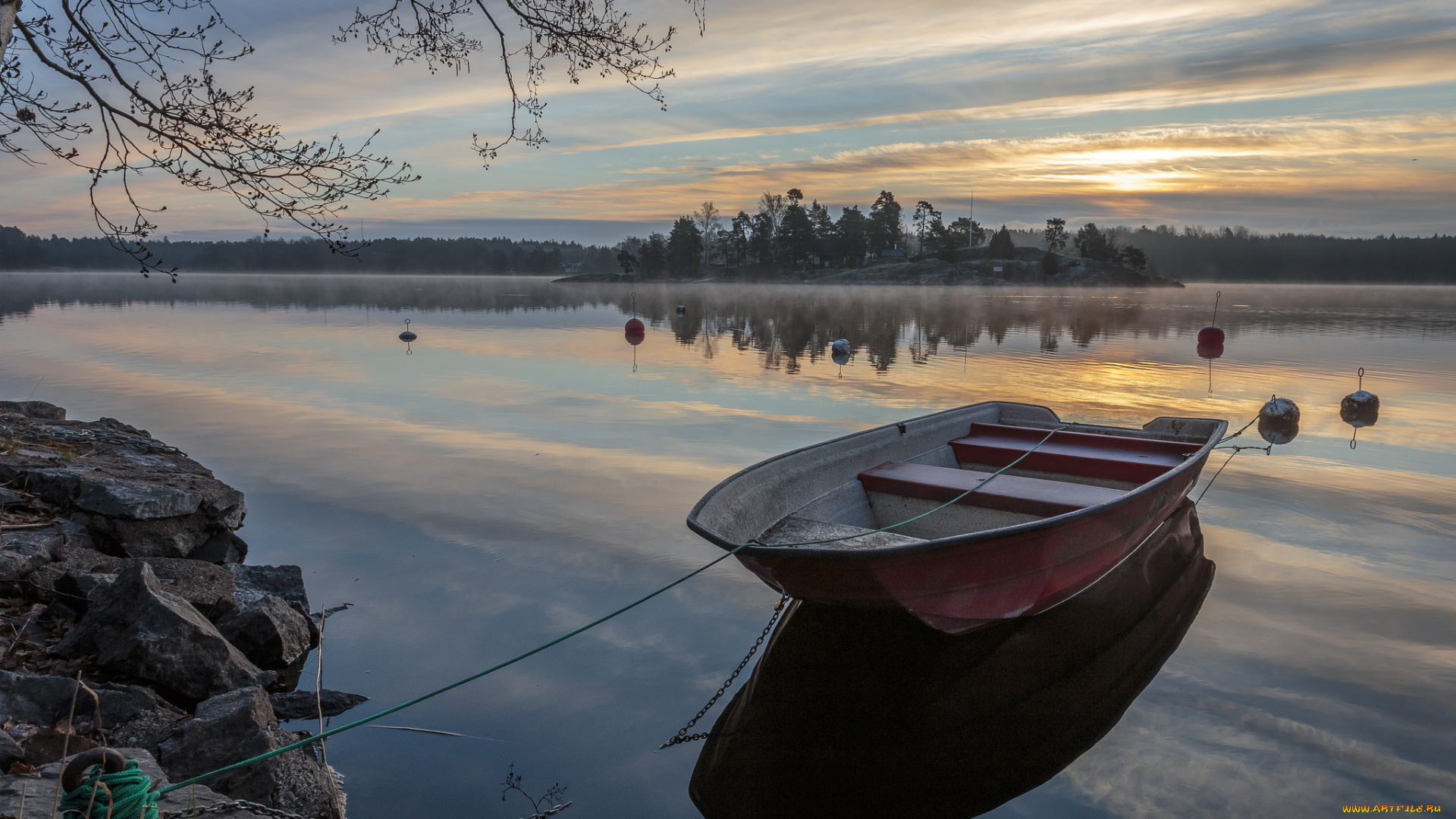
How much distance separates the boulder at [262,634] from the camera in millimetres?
5844

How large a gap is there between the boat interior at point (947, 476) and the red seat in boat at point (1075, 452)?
0.5 inches

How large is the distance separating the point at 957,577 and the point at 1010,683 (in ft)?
4.05

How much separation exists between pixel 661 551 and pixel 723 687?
267cm

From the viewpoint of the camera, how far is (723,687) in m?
5.98

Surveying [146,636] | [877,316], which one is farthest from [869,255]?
[146,636]

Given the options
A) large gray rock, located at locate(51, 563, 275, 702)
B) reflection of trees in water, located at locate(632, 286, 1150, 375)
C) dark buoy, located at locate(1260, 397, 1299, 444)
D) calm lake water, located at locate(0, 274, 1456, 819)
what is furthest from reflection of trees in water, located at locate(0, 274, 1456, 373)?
large gray rock, located at locate(51, 563, 275, 702)

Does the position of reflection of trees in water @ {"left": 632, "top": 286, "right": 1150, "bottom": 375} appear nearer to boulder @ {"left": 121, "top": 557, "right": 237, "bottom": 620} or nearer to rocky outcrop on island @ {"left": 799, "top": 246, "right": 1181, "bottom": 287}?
boulder @ {"left": 121, "top": 557, "right": 237, "bottom": 620}

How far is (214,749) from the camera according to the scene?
403 centimetres

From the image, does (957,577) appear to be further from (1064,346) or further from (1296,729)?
(1064,346)

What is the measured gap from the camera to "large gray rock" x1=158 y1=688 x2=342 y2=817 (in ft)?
13.0

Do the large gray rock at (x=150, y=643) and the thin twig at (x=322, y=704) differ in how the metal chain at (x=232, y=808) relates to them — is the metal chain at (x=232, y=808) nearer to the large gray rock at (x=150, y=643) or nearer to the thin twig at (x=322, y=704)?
the thin twig at (x=322, y=704)

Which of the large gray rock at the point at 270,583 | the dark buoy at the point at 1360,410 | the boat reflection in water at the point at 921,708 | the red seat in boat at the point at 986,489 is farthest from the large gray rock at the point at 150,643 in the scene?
the dark buoy at the point at 1360,410

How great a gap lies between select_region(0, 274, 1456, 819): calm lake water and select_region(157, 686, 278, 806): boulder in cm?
70

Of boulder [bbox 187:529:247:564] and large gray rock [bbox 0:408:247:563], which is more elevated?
large gray rock [bbox 0:408:247:563]
